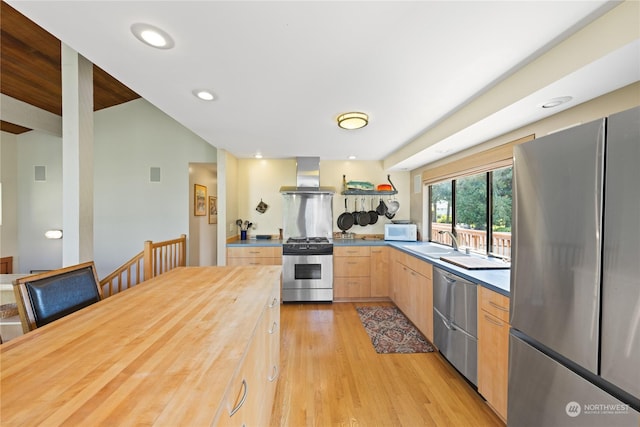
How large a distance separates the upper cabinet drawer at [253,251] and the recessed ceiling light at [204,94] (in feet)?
7.33

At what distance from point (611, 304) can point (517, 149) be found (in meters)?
0.81

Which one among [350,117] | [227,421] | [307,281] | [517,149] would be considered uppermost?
[350,117]

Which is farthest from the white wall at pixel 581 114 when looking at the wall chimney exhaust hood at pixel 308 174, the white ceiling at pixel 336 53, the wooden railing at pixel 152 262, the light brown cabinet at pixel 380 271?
the wooden railing at pixel 152 262

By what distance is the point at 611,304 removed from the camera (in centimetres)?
90

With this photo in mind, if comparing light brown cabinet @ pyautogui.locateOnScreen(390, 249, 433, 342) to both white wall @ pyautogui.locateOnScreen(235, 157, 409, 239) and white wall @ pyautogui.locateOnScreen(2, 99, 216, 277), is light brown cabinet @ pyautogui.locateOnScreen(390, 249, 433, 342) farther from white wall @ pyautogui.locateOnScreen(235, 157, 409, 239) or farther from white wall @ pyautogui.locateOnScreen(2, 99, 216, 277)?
white wall @ pyautogui.locateOnScreen(2, 99, 216, 277)

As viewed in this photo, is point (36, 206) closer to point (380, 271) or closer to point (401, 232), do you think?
point (380, 271)

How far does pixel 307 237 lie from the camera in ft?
13.3

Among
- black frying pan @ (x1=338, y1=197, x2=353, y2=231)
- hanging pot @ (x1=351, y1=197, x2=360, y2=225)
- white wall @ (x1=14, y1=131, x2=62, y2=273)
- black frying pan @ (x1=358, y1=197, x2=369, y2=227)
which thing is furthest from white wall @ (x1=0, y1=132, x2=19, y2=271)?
black frying pan @ (x1=358, y1=197, x2=369, y2=227)

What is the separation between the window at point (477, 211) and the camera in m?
2.44

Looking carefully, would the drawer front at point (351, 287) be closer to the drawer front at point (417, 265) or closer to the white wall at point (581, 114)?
the drawer front at point (417, 265)

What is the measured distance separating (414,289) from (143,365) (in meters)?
2.68

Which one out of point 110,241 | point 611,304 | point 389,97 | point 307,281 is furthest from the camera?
point 110,241

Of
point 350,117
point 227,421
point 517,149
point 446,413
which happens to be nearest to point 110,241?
point 350,117

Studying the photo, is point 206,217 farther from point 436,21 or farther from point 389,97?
point 436,21
